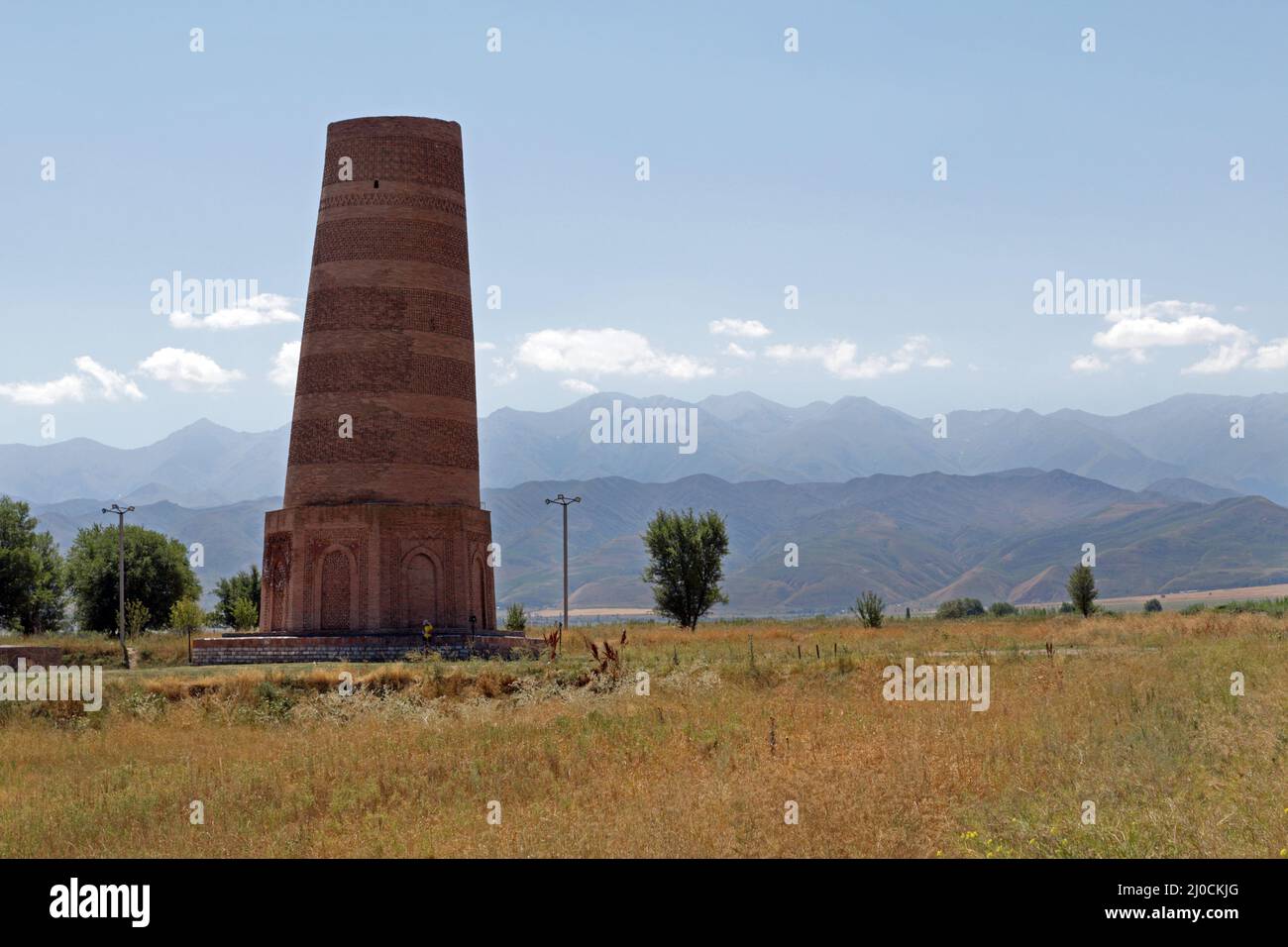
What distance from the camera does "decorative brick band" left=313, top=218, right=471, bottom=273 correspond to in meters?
41.7

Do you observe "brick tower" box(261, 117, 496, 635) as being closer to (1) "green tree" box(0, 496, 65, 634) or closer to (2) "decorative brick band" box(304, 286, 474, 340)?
(2) "decorative brick band" box(304, 286, 474, 340)

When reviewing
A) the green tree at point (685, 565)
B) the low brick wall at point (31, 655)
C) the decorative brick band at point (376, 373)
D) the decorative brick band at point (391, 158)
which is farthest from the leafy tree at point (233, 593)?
the decorative brick band at point (391, 158)

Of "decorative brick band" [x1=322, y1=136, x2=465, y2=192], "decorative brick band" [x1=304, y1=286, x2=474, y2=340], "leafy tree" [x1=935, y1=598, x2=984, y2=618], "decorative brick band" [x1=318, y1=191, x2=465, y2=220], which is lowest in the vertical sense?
"leafy tree" [x1=935, y1=598, x2=984, y2=618]

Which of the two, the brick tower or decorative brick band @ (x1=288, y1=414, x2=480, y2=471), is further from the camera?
decorative brick band @ (x1=288, y1=414, x2=480, y2=471)

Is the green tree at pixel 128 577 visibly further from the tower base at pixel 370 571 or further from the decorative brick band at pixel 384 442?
the decorative brick band at pixel 384 442

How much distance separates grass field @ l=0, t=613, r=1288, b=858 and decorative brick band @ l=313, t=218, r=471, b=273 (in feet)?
53.0

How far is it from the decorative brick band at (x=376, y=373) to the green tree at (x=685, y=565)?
27.8 metres

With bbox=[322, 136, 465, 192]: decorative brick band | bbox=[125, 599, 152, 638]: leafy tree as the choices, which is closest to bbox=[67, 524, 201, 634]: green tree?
bbox=[125, 599, 152, 638]: leafy tree

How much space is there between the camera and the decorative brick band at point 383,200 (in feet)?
138

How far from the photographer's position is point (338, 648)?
38781 mm

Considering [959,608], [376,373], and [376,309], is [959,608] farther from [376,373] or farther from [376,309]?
[376,309]

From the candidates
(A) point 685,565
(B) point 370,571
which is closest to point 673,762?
(B) point 370,571

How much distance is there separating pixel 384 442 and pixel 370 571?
3959mm
